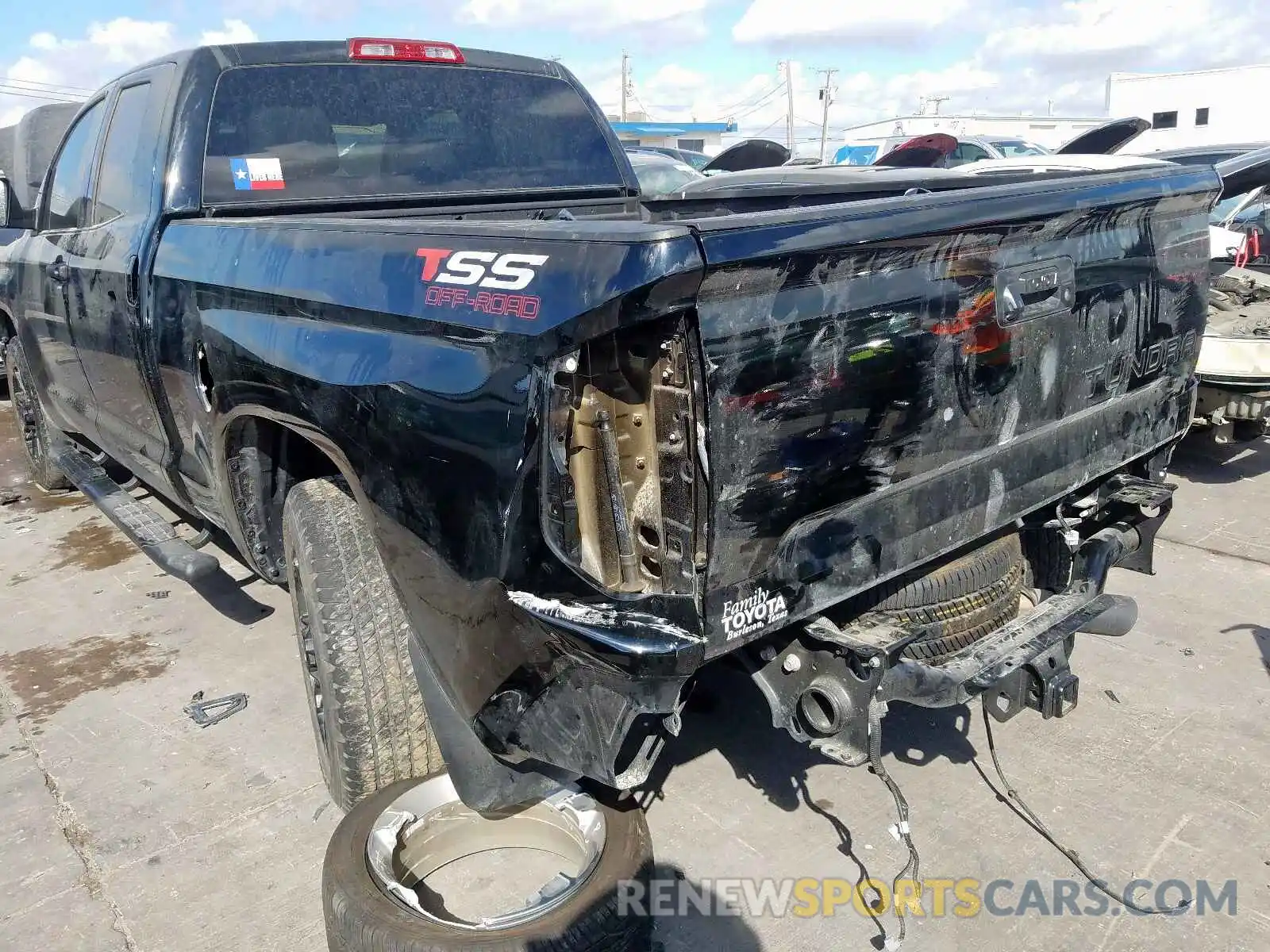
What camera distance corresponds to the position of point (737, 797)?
116 inches

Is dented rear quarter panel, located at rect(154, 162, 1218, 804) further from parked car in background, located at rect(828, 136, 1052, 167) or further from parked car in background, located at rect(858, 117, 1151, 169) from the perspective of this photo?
parked car in background, located at rect(828, 136, 1052, 167)

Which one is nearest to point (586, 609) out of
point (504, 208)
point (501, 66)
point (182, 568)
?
point (182, 568)

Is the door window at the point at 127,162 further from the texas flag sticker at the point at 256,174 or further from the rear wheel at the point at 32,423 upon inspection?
the rear wheel at the point at 32,423

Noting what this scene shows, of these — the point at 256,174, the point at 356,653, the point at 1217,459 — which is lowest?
the point at 1217,459

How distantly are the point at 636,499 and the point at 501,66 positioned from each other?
2859 mm

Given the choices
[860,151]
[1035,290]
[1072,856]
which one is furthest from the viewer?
[860,151]

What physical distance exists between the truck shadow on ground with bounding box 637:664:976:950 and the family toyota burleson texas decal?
137cm

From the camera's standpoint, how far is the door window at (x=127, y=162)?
11.2 ft

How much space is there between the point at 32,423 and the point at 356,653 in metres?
4.49

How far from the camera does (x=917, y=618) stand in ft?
8.01

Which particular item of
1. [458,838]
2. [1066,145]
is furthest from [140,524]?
[1066,145]

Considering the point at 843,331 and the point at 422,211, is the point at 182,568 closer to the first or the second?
the point at 422,211

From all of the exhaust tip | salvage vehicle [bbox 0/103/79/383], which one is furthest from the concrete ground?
salvage vehicle [bbox 0/103/79/383]

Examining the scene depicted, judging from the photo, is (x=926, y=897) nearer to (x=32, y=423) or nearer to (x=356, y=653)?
(x=356, y=653)
